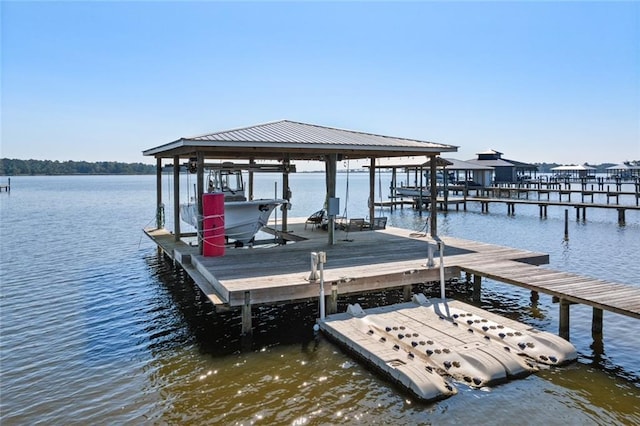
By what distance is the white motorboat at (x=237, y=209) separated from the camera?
15188 mm

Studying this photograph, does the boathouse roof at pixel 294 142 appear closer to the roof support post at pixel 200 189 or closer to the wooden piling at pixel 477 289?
the roof support post at pixel 200 189

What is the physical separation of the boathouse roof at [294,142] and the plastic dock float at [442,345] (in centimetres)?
446

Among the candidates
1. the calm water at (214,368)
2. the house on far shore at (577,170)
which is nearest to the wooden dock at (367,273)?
the calm water at (214,368)

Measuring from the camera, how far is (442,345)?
7.70 metres

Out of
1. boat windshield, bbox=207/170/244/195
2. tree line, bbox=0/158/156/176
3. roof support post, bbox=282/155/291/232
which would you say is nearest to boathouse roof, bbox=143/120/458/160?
roof support post, bbox=282/155/291/232

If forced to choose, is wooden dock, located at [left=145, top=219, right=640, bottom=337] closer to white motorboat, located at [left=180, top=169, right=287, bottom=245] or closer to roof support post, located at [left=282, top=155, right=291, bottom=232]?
white motorboat, located at [left=180, top=169, right=287, bottom=245]

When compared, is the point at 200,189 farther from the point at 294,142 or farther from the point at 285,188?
the point at 285,188

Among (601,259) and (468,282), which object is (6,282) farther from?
(601,259)

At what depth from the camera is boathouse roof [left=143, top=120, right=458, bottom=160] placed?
11086 mm

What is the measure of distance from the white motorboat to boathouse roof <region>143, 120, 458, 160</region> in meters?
2.24

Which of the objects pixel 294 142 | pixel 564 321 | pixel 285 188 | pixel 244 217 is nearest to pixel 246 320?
pixel 294 142

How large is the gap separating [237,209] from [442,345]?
355 inches

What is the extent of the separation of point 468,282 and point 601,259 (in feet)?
23.3

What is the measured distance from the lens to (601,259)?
55.3 ft
